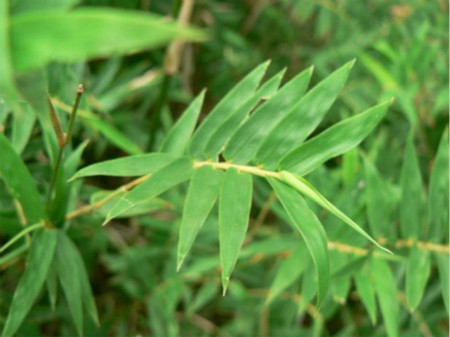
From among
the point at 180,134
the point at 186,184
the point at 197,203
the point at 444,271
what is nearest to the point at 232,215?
the point at 197,203

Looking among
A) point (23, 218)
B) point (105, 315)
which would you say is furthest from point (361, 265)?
point (105, 315)

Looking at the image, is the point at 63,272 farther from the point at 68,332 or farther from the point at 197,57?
the point at 197,57

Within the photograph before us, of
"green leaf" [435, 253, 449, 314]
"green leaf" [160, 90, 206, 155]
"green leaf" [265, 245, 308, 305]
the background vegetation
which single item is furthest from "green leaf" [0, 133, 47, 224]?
"green leaf" [435, 253, 449, 314]

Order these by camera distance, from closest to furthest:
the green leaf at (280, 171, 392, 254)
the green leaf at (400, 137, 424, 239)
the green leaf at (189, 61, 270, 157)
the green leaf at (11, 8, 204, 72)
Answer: the green leaf at (11, 8, 204, 72), the green leaf at (280, 171, 392, 254), the green leaf at (189, 61, 270, 157), the green leaf at (400, 137, 424, 239)

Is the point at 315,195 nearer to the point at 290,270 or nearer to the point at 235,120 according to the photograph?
the point at 235,120

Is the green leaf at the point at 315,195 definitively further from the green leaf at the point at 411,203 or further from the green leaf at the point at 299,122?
the green leaf at the point at 411,203

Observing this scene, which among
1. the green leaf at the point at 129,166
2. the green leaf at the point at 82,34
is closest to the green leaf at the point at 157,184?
the green leaf at the point at 129,166

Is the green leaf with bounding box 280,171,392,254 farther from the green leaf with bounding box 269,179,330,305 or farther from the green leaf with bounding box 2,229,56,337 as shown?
the green leaf with bounding box 2,229,56,337
